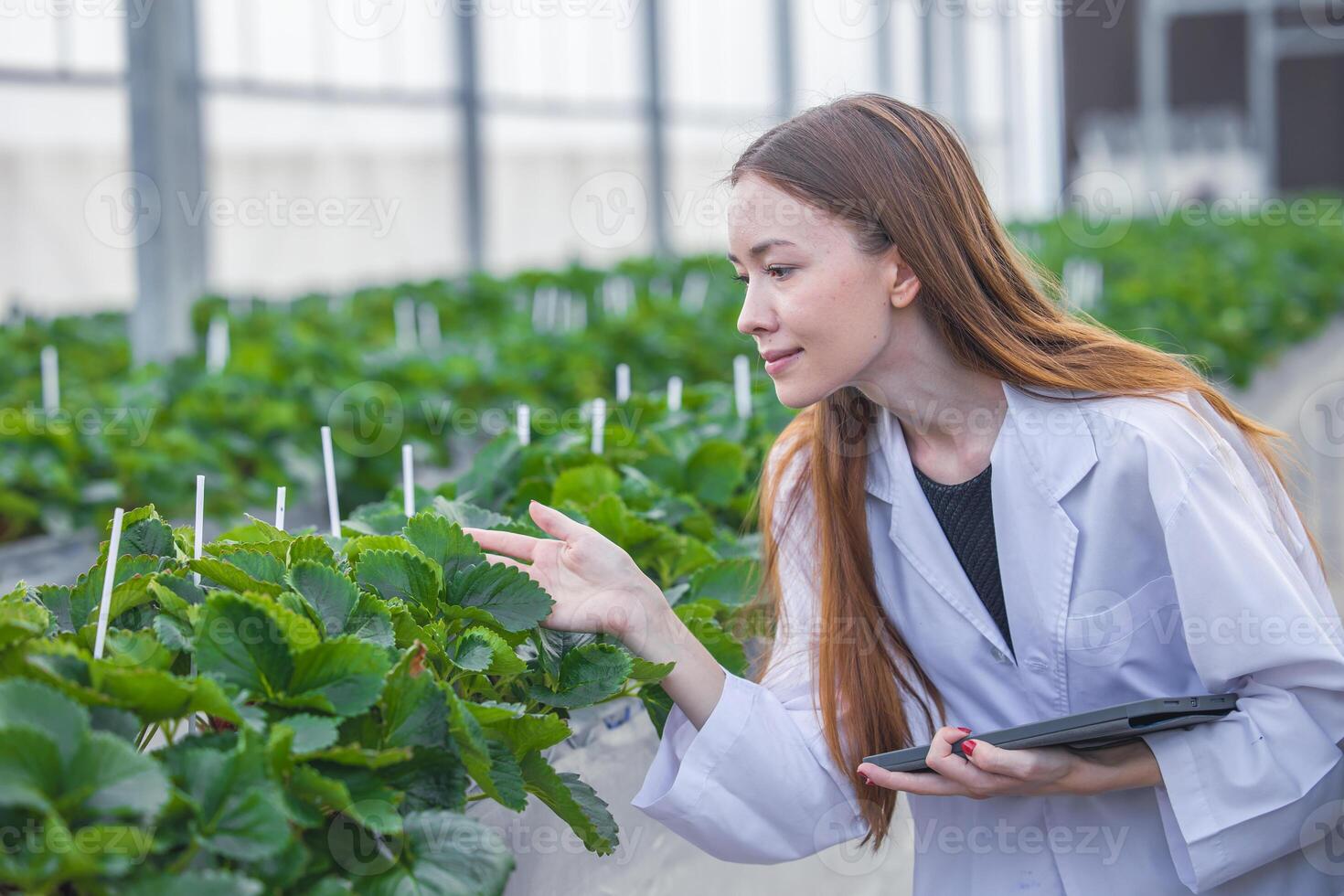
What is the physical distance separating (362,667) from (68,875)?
236mm

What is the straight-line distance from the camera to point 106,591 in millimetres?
1008

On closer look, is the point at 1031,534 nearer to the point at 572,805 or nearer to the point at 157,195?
the point at 572,805

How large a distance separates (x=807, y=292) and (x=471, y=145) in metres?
8.33

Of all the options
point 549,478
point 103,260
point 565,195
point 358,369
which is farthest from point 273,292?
point 549,478

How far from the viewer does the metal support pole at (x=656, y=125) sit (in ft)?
36.6

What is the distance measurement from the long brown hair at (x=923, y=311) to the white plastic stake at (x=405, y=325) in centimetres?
316

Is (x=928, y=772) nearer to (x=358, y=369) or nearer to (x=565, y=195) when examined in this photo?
(x=358, y=369)

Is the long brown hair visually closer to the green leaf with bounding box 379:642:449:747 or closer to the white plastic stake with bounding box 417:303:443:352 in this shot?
the green leaf with bounding box 379:642:449:747
